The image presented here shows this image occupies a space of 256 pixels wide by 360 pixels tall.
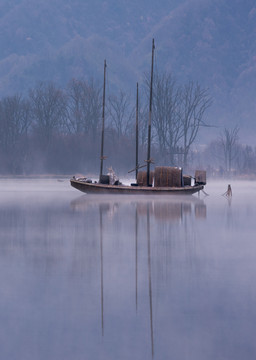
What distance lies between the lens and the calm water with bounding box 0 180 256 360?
24.8 feet

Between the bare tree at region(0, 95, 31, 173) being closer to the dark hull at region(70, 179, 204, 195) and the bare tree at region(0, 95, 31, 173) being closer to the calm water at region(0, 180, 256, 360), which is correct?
the dark hull at region(70, 179, 204, 195)

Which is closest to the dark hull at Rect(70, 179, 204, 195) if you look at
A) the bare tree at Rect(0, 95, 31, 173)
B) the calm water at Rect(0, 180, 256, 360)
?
the calm water at Rect(0, 180, 256, 360)

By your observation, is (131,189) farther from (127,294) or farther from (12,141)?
(12,141)

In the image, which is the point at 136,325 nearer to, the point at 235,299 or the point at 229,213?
the point at 235,299

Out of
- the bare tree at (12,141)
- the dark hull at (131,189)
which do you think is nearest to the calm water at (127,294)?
the dark hull at (131,189)

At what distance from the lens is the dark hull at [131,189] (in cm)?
4491

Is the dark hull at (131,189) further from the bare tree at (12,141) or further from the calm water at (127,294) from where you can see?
the bare tree at (12,141)

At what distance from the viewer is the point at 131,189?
150 ft

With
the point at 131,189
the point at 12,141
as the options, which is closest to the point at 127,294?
the point at 131,189

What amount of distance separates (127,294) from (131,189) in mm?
35698

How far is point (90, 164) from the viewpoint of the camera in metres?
99.9

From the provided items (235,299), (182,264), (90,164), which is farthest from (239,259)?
(90,164)

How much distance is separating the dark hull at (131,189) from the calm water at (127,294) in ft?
82.3

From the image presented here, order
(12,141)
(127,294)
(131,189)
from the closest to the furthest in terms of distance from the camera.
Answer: (127,294)
(131,189)
(12,141)
